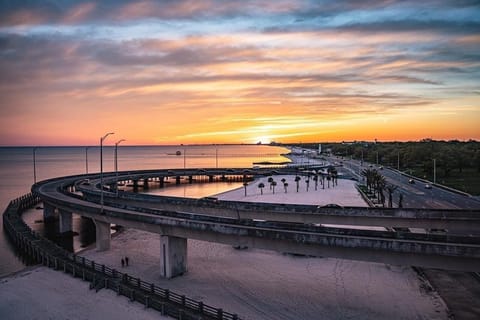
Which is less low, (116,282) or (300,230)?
(300,230)

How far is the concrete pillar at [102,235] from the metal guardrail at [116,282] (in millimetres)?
3918

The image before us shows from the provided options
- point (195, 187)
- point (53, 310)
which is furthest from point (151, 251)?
point (195, 187)

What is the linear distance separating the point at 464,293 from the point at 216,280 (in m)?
17.3

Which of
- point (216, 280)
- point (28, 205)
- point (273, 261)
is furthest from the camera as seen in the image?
point (28, 205)

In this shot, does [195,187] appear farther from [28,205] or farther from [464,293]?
[464,293]

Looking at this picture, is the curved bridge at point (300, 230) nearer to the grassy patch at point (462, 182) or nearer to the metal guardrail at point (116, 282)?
the metal guardrail at point (116, 282)

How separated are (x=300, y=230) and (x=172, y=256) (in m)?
10.6

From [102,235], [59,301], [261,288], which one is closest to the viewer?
[59,301]

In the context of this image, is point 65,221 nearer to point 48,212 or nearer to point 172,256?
point 48,212

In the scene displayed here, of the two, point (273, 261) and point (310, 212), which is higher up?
point (310, 212)

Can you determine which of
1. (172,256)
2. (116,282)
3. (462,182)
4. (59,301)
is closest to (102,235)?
(172,256)

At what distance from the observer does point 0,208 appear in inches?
2982

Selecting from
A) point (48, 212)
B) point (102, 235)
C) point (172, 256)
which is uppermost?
point (172, 256)

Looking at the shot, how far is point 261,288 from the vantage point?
28.5 meters
